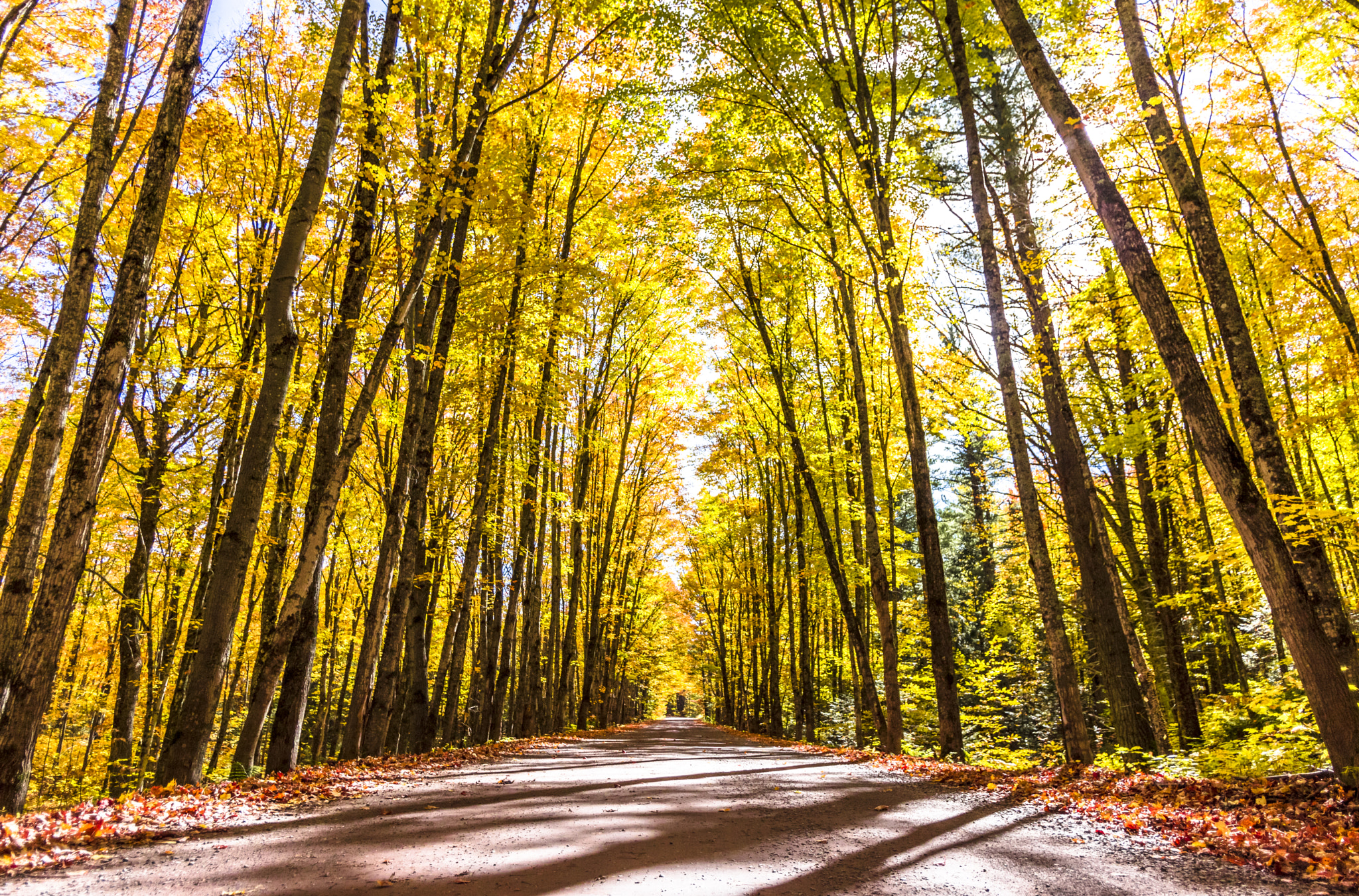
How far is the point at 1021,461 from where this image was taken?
27.5 ft

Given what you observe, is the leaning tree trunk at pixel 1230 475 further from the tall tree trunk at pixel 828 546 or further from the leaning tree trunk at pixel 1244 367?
the tall tree trunk at pixel 828 546

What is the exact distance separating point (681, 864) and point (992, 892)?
67.4 inches

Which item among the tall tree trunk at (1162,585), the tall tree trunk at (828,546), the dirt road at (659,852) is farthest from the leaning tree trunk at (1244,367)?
the tall tree trunk at (828,546)

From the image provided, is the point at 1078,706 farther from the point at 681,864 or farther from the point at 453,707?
the point at 453,707

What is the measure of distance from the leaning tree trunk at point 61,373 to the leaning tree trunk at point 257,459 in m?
1.17

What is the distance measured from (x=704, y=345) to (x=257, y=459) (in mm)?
15017

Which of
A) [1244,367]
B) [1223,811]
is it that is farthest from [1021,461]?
[1223,811]

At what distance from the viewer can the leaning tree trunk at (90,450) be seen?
570 cm

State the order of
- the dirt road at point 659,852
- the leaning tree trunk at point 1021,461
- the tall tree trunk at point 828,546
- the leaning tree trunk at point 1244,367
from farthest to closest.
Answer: the tall tree trunk at point 828,546 < the leaning tree trunk at point 1021,461 < the leaning tree trunk at point 1244,367 < the dirt road at point 659,852

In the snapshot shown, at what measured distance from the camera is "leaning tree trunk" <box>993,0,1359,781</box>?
15.7 ft

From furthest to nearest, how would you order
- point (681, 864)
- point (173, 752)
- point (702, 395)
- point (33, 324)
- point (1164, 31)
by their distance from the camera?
1. point (702, 395)
2. point (33, 324)
3. point (1164, 31)
4. point (173, 752)
5. point (681, 864)

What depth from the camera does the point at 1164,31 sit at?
30.0 ft

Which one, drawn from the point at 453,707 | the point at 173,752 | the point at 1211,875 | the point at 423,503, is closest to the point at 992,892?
the point at 1211,875

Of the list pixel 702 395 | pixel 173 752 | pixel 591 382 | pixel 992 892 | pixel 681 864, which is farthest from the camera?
pixel 702 395
